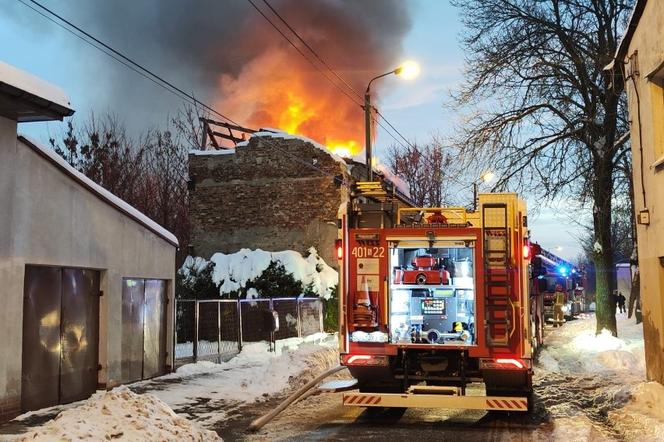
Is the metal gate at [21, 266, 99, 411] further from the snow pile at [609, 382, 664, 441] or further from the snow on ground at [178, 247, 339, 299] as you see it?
the snow on ground at [178, 247, 339, 299]

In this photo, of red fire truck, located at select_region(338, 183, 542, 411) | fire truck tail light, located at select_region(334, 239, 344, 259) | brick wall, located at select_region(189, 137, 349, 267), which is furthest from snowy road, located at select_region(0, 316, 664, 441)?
brick wall, located at select_region(189, 137, 349, 267)

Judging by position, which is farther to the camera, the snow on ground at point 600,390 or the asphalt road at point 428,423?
the snow on ground at point 600,390

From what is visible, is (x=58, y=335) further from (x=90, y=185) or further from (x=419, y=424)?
(x=419, y=424)

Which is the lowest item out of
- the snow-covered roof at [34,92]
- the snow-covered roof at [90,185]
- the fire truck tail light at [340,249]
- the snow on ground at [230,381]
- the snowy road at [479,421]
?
the snowy road at [479,421]

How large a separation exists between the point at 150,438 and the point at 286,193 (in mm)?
21062

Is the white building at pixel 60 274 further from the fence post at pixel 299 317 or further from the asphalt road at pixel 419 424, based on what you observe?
the fence post at pixel 299 317

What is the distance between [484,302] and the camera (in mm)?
8844

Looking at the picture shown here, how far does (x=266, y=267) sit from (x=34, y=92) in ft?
54.6

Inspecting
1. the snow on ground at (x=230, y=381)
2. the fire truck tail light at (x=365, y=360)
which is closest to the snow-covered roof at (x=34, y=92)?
the snow on ground at (x=230, y=381)

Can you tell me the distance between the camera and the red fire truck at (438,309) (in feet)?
28.7

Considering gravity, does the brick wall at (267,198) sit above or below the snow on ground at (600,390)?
above

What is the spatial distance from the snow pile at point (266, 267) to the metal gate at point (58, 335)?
13095mm

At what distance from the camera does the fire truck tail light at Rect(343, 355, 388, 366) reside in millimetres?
9141

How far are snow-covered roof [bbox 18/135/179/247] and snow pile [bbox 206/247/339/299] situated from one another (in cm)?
1122
